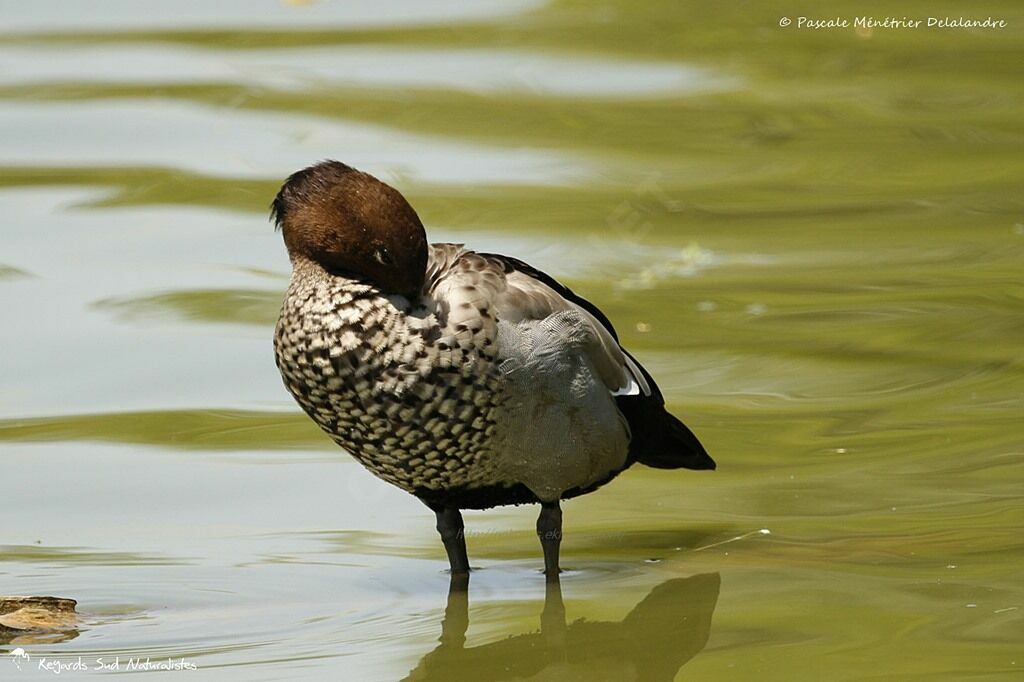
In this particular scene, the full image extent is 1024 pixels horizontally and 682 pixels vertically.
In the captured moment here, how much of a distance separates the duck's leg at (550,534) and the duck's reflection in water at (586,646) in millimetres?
88

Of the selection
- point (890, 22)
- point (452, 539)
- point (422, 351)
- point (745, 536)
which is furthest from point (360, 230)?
point (890, 22)

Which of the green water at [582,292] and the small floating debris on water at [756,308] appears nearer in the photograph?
the green water at [582,292]

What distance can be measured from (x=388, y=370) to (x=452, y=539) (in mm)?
871

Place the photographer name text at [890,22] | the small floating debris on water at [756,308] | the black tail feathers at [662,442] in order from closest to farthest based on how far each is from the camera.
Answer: the black tail feathers at [662,442], the small floating debris on water at [756,308], the photographer name text at [890,22]

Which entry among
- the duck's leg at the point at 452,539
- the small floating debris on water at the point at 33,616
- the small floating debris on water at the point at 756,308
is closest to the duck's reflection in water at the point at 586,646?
the duck's leg at the point at 452,539

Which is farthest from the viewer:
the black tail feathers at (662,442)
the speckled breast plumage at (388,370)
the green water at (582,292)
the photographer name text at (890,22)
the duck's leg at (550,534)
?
the photographer name text at (890,22)

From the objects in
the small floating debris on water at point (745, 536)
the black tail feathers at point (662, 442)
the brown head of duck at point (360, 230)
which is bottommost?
the small floating debris on water at point (745, 536)

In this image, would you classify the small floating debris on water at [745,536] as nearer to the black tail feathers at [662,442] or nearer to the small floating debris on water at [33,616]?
the black tail feathers at [662,442]

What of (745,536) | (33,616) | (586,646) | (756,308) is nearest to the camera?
(33,616)

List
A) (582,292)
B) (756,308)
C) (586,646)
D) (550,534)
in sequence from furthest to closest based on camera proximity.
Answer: (582,292), (756,308), (550,534), (586,646)

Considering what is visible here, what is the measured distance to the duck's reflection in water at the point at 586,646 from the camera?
16.5 feet

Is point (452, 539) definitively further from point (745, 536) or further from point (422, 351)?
point (745, 536)

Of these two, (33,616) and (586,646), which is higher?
(33,616)

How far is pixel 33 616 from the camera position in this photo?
512 centimetres
